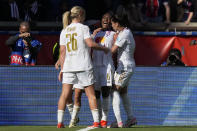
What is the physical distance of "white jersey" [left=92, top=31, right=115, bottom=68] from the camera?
35.7ft

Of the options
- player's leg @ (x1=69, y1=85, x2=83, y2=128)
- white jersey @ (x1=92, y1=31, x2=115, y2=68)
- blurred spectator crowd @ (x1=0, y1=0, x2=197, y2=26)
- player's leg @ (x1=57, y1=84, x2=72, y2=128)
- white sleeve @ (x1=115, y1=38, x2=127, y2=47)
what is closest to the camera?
player's leg @ (x1=57, y1=84, x2=72, y2=128)

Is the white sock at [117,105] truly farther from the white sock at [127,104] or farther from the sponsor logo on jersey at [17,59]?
the sponsor logo on jersey at [17,59]

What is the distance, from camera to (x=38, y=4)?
1741 centimetres

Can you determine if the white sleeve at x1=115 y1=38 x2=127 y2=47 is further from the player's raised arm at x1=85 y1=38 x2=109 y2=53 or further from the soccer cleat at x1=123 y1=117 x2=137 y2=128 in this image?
the soccer cleat at x1=123 y1=117 x2=137 y2=128

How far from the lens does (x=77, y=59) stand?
33.3 ft

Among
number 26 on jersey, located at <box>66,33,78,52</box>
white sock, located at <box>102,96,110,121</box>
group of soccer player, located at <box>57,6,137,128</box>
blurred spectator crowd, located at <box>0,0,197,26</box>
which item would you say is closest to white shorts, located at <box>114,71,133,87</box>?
group of soccer player, located at <box>57,6,137,128</box>

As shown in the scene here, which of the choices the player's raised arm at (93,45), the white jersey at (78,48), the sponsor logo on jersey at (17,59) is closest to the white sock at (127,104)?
the white jersey at (78,48)

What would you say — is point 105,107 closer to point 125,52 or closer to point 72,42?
point 125,52

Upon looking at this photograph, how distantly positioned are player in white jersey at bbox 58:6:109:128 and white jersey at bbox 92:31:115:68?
2.17 ft

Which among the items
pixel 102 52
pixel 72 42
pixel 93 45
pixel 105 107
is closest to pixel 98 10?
pixel 102 52

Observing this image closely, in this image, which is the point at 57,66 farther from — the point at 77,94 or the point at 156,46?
the point at 156,46

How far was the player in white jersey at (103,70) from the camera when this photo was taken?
425 inches

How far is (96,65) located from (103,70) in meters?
0.15

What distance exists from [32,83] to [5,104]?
0.63 metres
